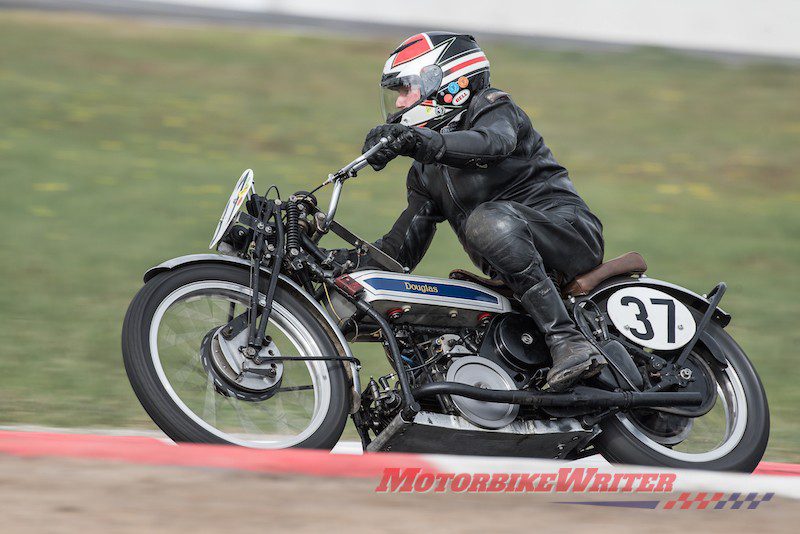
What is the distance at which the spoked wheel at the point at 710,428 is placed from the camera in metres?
4.78

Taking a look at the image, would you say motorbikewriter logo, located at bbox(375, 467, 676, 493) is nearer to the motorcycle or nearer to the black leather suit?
the motorcycle

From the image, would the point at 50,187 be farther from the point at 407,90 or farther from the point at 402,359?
the point at 402,359

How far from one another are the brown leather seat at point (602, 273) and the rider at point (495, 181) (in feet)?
0.13

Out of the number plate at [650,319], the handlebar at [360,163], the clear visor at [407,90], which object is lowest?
the number plate at [650,319]

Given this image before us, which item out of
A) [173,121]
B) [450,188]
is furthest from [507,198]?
[173,121]

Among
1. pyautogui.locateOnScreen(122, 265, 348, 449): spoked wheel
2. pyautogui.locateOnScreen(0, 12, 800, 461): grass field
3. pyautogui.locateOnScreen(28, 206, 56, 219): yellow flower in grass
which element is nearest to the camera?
pyautogui.locateOnScreen(122, 265, 348, 449): spoked wheel

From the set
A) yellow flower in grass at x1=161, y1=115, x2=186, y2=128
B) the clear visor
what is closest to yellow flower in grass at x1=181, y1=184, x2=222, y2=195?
yellow flower in grass at x1=161, y1=115, x2=186, y2=128

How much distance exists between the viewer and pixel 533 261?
464 cm

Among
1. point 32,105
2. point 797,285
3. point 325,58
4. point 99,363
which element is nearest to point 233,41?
point 325,58

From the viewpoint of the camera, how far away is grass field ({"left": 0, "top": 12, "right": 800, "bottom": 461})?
7.41 m

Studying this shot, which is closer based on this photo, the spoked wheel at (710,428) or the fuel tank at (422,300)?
the fuel tank at (422,300)

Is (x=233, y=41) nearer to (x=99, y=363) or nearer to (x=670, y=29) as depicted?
(x=670, y=29)

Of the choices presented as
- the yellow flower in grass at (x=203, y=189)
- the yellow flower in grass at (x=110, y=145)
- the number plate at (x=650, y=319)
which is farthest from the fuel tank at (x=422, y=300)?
the yellow flower in grass at (x=110, y=145)

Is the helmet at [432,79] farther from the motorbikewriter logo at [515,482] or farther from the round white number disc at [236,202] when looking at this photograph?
the motorbikewriter logo at [515,482]
